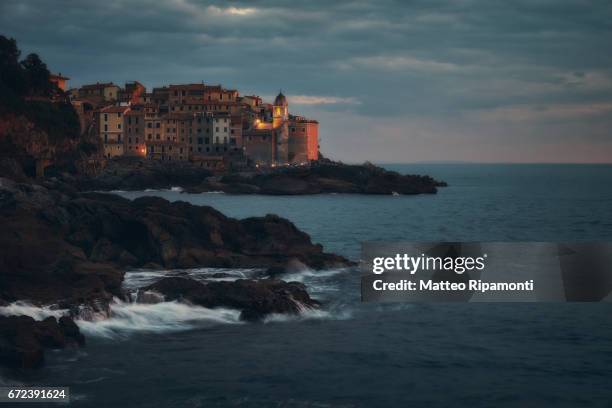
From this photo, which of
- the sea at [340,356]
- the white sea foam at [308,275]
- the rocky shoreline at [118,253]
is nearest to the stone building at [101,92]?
the rocky shoreline at [118,253]

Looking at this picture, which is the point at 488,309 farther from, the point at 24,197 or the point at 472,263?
the point at 24,197

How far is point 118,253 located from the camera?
44.8 meters

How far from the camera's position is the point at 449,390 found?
2497 cm

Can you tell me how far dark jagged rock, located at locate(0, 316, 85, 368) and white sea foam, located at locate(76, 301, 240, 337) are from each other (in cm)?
154

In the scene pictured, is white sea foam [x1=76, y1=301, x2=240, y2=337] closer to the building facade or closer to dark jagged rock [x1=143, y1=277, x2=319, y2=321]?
dark jagged rock [x1=143, y1=277, x2=319, y2=321]

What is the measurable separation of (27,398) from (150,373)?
156 inches

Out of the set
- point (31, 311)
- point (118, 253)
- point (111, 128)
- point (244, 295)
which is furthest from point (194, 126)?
point (31, 311)

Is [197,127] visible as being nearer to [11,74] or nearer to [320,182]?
[320,182]

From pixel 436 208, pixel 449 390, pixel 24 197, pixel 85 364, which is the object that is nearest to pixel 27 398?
pixel 85 364

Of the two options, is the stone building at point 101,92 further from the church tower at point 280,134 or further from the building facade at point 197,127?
the church tower at point 280,134

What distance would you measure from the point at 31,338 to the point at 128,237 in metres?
19.9

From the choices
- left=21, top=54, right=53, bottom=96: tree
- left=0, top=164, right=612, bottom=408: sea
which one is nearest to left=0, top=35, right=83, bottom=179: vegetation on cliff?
left=21, top=54, right=53, bottom=96: tree

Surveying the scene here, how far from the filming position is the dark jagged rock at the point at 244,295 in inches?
1331

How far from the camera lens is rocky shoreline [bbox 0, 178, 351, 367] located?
3294 centimetres
